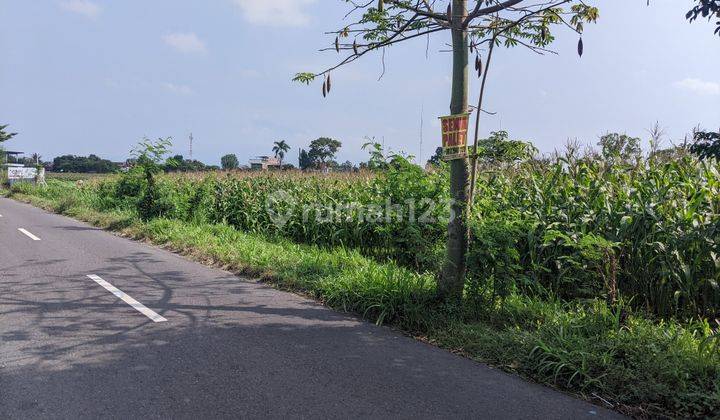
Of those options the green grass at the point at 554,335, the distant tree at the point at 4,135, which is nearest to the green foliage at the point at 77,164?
the distant tree at the point at 4,135

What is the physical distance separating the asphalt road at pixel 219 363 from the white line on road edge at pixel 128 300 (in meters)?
0.01

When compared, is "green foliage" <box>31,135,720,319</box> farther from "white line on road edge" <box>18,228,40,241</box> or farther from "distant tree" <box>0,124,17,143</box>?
"distant tree" <box>0,124,17,143</box>

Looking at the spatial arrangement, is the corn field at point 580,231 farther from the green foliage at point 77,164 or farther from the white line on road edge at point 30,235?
the green foliage at point 77,164

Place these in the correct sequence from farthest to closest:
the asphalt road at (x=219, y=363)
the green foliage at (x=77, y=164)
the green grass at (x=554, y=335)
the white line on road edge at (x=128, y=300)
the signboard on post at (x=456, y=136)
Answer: the green foliage at (x=77, y=164), the white line on road edge at (x=128, y=300), the signboard on post at (x=456, y=136), the green grass at (x=554, y=335), the asphalt road at (x=219, y=363)

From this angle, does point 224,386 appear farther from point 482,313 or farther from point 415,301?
point 482,313

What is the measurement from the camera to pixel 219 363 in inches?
173

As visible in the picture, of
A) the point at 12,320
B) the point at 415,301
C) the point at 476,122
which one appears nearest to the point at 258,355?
the point at 415,301

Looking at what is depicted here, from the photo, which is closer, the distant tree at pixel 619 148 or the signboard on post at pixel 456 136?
the signboard on post at pixel 456 136

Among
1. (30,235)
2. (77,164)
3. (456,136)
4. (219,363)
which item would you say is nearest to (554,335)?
(456,136)

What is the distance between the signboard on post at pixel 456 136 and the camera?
554 cm

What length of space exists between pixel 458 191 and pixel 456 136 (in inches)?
24.0

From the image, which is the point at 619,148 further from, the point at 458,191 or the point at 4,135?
the point at 4,135

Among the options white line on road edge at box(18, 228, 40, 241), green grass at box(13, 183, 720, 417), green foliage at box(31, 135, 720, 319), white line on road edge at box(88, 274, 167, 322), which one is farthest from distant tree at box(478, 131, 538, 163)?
white line on road edge at box(18, 228, 40, 241)

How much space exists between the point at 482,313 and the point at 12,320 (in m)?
4.95
